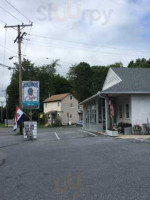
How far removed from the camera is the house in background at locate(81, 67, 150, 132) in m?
24.0

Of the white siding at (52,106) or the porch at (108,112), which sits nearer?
the porch at (108,112)

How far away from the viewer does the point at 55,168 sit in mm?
9891

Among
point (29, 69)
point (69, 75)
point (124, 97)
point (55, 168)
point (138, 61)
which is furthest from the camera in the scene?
point (69, 75)

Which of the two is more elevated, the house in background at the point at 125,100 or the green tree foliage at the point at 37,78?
the green tree foliage at the point at 37,78

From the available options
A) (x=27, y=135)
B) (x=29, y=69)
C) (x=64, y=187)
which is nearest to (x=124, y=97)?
(x=27, y=135)

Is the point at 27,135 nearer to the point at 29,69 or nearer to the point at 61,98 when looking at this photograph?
the point at 61,98

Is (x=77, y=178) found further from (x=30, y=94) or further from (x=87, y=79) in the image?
(x=87, y=79)

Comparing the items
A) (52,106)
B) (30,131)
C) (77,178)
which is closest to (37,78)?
(52,106)

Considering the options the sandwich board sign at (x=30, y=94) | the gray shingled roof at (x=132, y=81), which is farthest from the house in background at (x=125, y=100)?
the sandwich board sign at (x=30, y=94)

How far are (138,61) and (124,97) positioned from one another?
3822cm

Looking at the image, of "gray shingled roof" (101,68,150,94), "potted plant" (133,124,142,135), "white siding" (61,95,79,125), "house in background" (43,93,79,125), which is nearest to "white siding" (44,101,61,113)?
"house in background" (43,93,79,125)

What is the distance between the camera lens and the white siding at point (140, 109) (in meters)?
24.1

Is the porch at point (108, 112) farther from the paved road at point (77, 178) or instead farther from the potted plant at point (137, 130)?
the paved road at point (77, 178)

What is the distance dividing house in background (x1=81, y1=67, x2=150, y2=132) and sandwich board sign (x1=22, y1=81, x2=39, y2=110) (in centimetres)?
464
